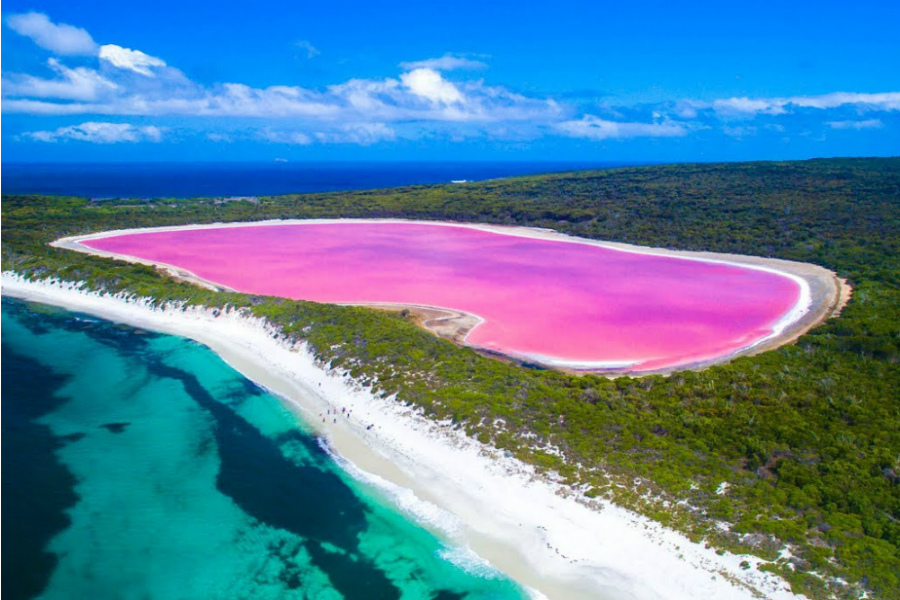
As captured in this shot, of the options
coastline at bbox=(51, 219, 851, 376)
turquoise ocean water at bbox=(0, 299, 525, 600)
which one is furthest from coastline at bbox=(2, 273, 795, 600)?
coastline at bbox=(51, 219, 851, 376)

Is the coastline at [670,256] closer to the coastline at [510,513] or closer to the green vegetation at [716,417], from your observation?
the green vegetation at [716,417]

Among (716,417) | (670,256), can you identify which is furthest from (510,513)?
(670,256)

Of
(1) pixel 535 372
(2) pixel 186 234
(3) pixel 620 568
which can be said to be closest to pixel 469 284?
(1) pixel 535 372

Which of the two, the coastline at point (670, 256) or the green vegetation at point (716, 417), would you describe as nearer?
the green vegetation at point (716, 417)

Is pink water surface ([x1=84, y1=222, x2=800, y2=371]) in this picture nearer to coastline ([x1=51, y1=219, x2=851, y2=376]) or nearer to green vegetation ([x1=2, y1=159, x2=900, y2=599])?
coastline ([x1=51, y1=219, x2=851, y2=376])

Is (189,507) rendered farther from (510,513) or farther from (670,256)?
(670,256)

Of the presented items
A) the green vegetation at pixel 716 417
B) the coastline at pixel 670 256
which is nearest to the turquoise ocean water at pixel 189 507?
the green vegetation at pixel 716 417
